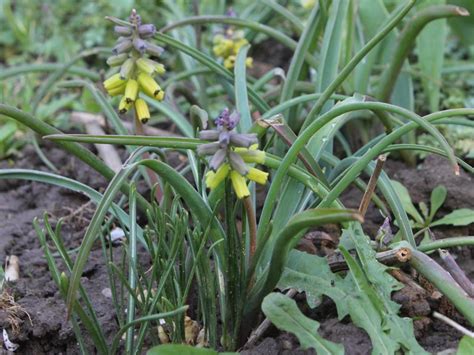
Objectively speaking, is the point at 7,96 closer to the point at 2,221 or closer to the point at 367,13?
the point at 2,221

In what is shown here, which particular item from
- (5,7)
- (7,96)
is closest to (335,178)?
(7,96)

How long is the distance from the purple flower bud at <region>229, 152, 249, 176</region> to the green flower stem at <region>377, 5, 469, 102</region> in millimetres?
801

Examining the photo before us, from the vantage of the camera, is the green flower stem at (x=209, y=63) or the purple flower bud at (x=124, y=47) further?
the green flower stem at (x=209, y=63)

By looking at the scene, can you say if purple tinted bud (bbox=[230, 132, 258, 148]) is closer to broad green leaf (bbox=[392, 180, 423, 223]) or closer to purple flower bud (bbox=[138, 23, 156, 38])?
purple flower bud (bbox=[138, 23, 156, 38])

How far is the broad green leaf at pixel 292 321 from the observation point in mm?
1534

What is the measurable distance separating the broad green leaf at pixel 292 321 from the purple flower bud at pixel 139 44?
686 millimetres

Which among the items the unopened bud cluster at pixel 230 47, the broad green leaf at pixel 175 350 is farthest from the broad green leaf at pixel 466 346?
the unopened bud cluster at pixel 230 47

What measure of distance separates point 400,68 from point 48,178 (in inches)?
A: 46.5

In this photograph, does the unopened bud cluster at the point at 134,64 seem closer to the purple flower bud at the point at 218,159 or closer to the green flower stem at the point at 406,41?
the purple flower bud at the point at 218,159

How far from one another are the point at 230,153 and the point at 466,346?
0.64 m

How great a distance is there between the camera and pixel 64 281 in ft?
5.00

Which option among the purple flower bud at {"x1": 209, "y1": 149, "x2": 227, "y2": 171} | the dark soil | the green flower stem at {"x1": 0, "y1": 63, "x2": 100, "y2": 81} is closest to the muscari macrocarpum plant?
the purple flower bud at {"x1": 209, "y1": 149, "x2": 227, "y2": 171}

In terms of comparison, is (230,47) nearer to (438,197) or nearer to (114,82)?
(114,82)

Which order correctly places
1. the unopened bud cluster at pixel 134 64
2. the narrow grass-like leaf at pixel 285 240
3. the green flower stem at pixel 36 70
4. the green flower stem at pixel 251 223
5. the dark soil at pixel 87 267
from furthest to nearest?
1. the green flower stem at pixel 36 70
2. the unopened bud cluster at pixel 134 64
3. the dark soil at pixel 87 267
4. the green flower stem at pixel 251 223
5. the narrow grass-like leaf at pixel 285 240
